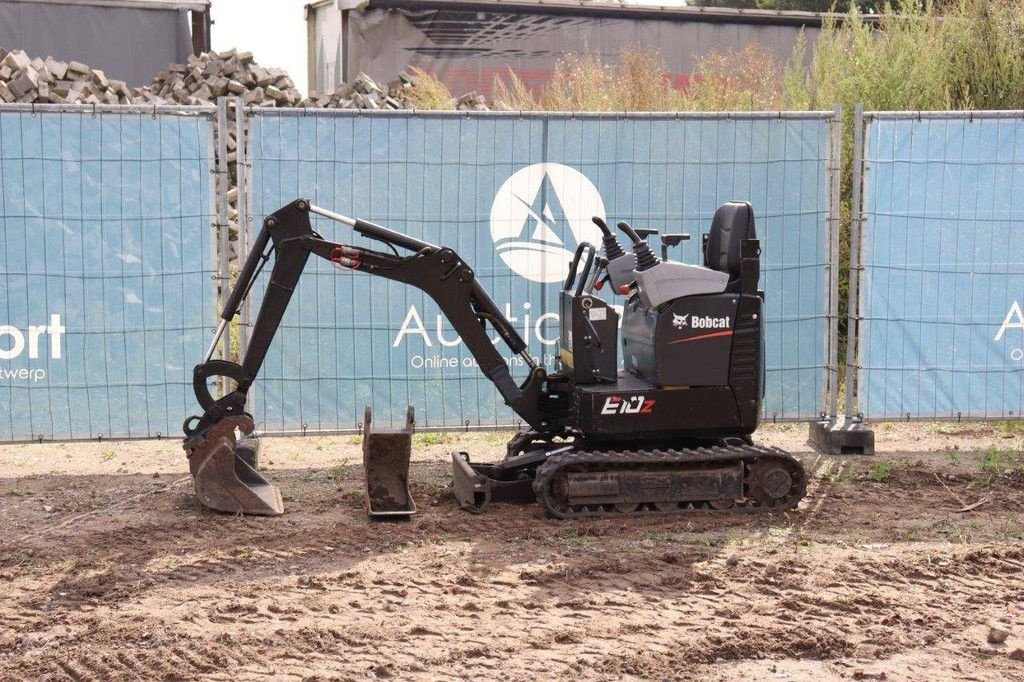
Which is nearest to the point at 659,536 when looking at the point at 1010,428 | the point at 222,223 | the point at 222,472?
the point at 222,472

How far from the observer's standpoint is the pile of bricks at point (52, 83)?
19750mm

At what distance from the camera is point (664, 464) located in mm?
8055

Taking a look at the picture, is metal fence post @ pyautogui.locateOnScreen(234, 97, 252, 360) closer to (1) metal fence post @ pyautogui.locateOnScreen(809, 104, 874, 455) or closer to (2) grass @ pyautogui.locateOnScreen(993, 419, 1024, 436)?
(1) metal fence post @ pyautogui.locateOnScreen(809, 104, 874, 455)

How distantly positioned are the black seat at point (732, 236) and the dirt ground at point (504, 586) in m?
1.57

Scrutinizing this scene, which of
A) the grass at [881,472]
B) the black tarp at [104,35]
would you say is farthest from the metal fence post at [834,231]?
the black tarp at [104,35]

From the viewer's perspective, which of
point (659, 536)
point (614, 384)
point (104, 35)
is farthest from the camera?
point (104, 35)

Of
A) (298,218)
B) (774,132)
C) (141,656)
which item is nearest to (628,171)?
(774,132)

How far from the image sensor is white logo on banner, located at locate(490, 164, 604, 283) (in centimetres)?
975

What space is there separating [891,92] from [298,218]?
10044 mm

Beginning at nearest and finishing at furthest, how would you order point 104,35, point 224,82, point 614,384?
point 614,384 → point 224,82 → point 104,35

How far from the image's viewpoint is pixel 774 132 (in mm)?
9914

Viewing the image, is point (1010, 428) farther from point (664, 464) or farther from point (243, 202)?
point (243, 202)

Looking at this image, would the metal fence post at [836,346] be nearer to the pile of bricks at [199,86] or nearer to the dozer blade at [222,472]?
the dozer blade at [222,472]

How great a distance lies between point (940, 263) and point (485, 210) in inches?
141
